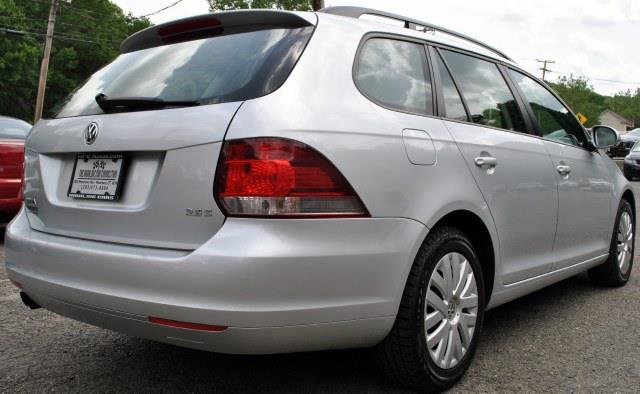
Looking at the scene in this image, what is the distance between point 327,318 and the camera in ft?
7.50

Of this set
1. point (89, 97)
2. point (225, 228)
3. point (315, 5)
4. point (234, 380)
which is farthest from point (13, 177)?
point (315, 5)

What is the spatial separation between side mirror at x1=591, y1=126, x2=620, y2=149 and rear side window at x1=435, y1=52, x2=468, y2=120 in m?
1.89

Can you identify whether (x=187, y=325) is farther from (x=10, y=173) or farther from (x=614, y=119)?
(x=614, y=119)

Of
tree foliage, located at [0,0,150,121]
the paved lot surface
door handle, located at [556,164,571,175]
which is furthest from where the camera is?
tree foliage, located at [0,0,150,121]

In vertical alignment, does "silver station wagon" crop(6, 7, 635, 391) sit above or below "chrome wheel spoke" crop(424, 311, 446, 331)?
above

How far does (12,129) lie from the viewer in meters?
6.59

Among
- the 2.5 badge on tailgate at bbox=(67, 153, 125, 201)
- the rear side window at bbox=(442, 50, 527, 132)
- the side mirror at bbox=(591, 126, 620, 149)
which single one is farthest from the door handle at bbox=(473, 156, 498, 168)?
the side mirror at bbox=(591, 126, 620, 149)

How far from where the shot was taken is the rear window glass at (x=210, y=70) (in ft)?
7.65

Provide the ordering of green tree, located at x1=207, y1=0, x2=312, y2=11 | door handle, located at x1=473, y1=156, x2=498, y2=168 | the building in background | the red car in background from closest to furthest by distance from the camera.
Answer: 1. door handle, located at x1=473, y1=156, x2=498, y2=168
2. the red car in background
3. green tree, located at x1=207, y1=0, x2=312, y2=11
4. the building in background

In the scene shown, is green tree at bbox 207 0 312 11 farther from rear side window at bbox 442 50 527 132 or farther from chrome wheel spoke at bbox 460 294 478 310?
chrome wheel spoke at bbox 460 294 478 310

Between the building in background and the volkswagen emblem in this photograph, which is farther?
the building in background

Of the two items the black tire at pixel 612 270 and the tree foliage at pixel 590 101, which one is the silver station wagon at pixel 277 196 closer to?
the black tire at pixel 612 270

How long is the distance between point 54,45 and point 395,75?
52.5 meters

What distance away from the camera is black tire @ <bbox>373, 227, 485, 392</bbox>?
254cm
